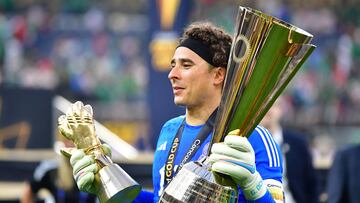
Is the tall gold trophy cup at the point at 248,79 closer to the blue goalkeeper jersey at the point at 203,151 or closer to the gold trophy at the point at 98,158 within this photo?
the gold trophy at the point at 98,158

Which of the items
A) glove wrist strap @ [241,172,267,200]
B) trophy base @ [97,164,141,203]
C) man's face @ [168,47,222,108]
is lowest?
trophy base @ [97,164,141,203]

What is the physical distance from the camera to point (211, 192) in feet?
13.2

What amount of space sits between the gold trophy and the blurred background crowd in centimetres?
1596

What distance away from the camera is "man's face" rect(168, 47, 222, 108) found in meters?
4.75

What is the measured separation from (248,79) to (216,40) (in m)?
0.79

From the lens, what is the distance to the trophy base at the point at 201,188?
4020 millimetres

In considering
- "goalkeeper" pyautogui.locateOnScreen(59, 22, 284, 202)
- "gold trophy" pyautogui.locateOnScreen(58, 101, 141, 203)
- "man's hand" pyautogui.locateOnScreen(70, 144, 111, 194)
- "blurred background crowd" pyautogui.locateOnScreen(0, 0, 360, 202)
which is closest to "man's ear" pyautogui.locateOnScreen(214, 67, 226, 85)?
"goalkeeper" pyautogui.locateOnScreen(59, 22, 284, 202)

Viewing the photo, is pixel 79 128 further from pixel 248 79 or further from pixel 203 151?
pixel 248 79

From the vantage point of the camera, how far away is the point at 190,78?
475 centimetres

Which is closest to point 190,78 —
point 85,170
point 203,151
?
point 203,151

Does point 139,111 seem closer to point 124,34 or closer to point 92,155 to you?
point 124,34

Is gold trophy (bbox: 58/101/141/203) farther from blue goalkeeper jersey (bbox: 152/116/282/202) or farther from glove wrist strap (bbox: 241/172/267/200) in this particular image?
glove wrist strap (bbox: 241/172/267/200)

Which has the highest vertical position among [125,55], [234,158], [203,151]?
[234,158]

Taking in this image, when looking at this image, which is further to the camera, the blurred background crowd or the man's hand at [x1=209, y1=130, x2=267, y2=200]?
the blurred background crowd
